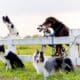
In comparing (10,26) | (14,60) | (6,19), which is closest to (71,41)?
(14,60)

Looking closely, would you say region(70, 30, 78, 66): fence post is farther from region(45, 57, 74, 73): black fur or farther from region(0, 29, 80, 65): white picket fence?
region(45, 57, 74, 73): black fur

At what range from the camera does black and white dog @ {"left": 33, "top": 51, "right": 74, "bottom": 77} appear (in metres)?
8.09

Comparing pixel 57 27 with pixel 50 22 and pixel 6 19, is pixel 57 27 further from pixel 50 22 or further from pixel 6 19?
pixel 6 19

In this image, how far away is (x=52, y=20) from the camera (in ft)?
30.8

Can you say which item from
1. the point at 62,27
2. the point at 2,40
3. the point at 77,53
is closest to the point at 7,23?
the point at 2,40

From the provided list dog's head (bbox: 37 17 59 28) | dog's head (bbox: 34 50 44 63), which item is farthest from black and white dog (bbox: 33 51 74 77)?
dog's head (bbox: 37 17 59 28)

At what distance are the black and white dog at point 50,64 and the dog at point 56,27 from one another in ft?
1.98

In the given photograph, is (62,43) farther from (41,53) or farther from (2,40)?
(2,40)

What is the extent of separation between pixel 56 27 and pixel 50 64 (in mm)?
1495

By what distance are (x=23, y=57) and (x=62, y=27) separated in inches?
53.0

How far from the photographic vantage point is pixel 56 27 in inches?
368

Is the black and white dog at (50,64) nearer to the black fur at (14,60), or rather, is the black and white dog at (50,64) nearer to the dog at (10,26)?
the black fur at (14,60)

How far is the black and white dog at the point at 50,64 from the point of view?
26.5 ft

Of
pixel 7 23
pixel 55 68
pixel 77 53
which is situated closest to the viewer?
pixel 55 68
